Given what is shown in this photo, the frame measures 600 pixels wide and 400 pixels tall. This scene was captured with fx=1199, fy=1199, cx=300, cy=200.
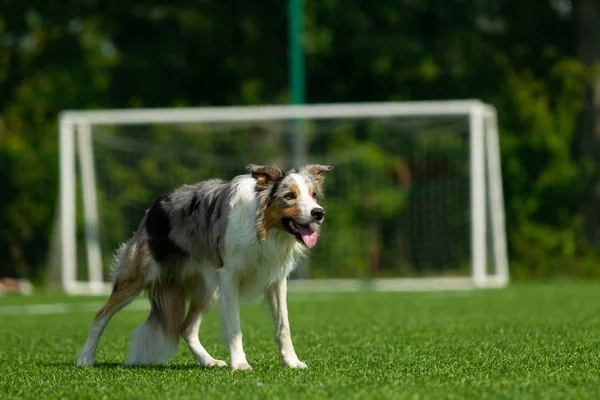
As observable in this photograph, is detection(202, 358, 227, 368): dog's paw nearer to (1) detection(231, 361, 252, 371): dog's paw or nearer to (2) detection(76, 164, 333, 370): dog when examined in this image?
(2) detection(76, 164, 333, 370): dog

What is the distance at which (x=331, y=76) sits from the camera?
24344mm

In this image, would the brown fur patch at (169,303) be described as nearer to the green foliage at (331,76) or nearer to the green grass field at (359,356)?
the green grass field at (359,356)

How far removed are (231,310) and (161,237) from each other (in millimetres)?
883

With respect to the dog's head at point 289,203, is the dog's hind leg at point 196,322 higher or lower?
lower

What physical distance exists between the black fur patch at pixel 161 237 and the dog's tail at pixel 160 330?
0.23 meters

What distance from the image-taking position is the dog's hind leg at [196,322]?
7.93m

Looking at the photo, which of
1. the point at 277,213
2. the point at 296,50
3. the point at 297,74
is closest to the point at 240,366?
the point at 277,213

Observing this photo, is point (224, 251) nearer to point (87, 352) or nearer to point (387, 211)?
point (87, 352)

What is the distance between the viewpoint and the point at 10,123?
25.2 metres

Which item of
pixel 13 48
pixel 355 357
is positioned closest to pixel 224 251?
pixel 355 357

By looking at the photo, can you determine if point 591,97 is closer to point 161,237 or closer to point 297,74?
point 297,74

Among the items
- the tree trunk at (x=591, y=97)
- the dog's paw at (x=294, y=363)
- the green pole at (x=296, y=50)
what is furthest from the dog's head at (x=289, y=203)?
the tree trunk at (x=591, y=97)

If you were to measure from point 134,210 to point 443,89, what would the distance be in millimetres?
8074

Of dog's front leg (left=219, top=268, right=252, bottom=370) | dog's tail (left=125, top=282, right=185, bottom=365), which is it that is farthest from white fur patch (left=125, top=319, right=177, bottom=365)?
dog's front leg (left=219, top=268, right=252, bottom=370)
